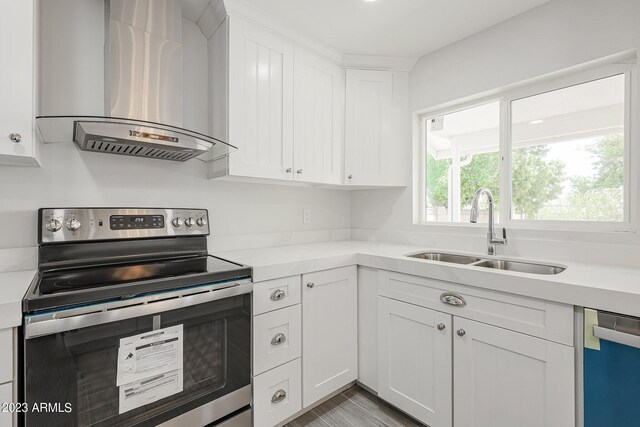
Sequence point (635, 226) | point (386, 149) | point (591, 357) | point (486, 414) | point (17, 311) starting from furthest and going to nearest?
point (386, 149) < point (635, 226) < point (486, 414) < point (591, 357) < point (17, 311)

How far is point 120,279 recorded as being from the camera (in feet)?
3.96

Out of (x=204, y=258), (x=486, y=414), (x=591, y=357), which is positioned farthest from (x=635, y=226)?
(x=204, y=258)

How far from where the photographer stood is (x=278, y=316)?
1.57 metres

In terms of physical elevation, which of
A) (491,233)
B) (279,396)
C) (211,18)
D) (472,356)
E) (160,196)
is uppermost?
(211,18)

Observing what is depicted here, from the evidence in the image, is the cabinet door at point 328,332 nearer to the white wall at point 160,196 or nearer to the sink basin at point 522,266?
the white wall at point 160,196

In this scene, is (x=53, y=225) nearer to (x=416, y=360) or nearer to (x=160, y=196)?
(x=160, y=196)

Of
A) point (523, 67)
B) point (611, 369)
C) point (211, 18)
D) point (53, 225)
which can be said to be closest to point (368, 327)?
point (611, 369)

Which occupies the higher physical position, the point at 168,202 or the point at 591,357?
the point at 168,202

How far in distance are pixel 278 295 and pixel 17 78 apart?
1318mm

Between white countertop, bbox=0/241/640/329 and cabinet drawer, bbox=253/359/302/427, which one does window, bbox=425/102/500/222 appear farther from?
cabinet drawer, bbox=253/359/302/427

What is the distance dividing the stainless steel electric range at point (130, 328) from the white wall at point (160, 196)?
126 millimetres

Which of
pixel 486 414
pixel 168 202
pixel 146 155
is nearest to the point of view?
pixel 486 414

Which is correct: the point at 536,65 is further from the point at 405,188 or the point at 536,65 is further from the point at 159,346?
the point at 159,346

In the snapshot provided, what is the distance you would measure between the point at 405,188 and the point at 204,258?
5.20 ft
